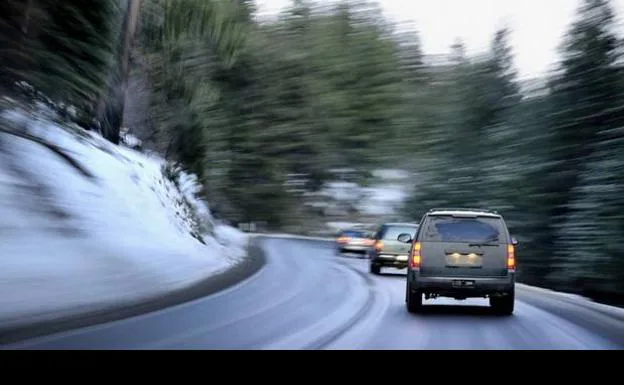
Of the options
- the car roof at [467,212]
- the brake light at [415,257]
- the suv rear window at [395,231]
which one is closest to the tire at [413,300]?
the brake light at [415,257]

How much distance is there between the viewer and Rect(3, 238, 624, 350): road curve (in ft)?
22.1

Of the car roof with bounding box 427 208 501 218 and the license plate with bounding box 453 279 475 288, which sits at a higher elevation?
the car roof with bounding box 427 208 501 218

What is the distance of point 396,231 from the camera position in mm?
9359

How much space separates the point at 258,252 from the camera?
915cm

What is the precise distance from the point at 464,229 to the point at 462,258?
15.8 inches

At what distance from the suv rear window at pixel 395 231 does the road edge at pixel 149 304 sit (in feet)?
4.22

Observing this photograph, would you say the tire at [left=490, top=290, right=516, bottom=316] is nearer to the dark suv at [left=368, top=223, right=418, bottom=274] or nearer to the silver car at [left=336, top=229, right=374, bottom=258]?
the dark suv at [left=368, top=223, right=418, bottom=274]

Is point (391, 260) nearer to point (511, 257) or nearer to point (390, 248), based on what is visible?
point (390, 248)

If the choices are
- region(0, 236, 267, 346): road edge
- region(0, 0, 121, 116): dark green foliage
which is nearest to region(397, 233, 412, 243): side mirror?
region(0, 236, 267, 346): road edge

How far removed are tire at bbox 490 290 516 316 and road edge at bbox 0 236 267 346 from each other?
256 centimetres

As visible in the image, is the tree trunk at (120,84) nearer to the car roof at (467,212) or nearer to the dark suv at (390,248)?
the dark suv at (390,248)
